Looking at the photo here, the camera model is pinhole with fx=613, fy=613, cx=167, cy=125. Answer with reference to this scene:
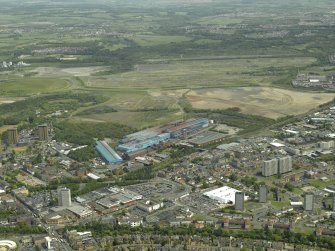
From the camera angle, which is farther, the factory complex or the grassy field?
the grassy field

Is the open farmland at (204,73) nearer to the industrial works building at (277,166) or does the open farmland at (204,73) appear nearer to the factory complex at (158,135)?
the factory complex at (158,135)

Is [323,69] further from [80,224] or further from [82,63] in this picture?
[80,224]

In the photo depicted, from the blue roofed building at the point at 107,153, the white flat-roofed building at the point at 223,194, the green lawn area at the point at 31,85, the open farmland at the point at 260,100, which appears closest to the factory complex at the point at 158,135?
the blue roofed building at the point at 107,153

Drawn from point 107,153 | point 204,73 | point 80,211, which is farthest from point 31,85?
point 80,211

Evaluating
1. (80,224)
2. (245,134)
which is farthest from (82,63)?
(80,224)

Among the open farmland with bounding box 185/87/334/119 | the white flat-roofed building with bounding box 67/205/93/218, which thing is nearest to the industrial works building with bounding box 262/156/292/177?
the white flat-roofed building with bounding box 67/205/93/218

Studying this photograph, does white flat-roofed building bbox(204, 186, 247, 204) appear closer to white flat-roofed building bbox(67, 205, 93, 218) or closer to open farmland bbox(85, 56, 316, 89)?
white flat-roofed building bbox(67, 205, 93, 218)
